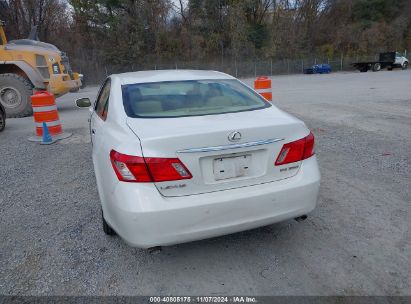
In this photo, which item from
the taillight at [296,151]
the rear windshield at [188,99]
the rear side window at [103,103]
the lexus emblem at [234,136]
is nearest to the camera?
the lexus emblem at [234,136]

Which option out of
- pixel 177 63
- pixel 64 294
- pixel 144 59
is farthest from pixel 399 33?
pixel 64 294

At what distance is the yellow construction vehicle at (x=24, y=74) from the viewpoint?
32.9ft

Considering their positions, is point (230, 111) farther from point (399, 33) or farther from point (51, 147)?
point (399, 33)

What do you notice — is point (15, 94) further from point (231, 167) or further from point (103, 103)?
point (231, 167)

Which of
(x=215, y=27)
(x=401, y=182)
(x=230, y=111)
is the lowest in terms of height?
(x=401, y=182)

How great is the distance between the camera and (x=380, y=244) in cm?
299

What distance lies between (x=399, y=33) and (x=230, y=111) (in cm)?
5376

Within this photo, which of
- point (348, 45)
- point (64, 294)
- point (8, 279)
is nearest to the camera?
point (64, 294)

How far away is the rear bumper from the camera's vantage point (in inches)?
93.6

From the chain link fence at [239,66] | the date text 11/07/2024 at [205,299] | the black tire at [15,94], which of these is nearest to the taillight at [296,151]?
the date text 11/07/2024 at [205,299]

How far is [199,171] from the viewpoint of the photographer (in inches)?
96.2

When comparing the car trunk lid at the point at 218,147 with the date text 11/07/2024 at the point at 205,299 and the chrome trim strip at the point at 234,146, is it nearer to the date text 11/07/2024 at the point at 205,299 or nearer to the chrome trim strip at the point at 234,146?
the chrome trim strip at the point at 234,146

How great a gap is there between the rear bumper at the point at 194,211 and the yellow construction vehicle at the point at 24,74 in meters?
8.99

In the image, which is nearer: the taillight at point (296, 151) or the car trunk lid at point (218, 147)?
the car trunk lid at point (218, 147)
